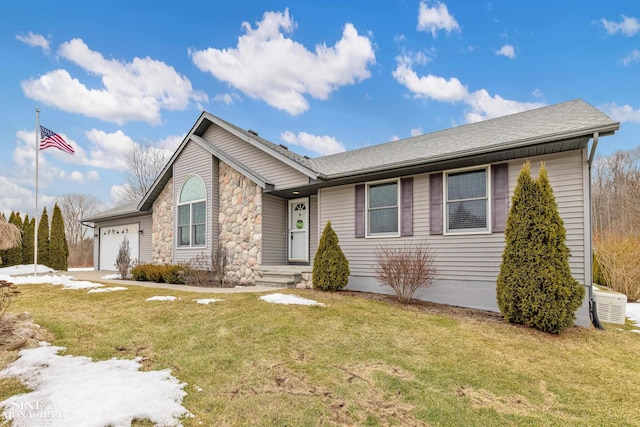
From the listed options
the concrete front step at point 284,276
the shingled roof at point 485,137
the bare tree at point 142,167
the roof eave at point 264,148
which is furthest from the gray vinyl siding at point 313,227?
the bare tree at point 142,167

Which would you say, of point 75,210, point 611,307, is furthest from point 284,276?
point 75,210

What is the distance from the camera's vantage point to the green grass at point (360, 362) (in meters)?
3.00

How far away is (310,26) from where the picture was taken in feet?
42.2

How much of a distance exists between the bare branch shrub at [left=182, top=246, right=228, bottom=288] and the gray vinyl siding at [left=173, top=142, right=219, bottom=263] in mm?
562

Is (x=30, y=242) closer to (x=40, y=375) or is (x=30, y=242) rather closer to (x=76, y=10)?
(x=76, y=10)

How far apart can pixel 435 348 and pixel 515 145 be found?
13.8ft

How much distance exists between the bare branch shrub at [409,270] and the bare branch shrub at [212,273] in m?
5.01

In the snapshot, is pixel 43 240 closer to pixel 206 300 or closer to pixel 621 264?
pixel 206 300

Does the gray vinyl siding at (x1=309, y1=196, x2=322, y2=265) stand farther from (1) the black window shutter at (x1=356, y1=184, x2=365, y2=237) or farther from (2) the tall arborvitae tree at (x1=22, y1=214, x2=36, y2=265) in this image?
(2) the tall arborvitae tree at (x1=22, y1=214, x2=36, y2=265)

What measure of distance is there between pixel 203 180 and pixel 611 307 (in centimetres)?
1174

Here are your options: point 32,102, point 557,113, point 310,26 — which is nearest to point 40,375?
point 557,113

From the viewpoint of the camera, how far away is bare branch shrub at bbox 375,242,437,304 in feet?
23.0

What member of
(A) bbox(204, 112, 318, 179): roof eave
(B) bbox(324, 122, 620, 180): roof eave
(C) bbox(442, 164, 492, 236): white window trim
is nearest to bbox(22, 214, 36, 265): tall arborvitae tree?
(A) bbox(204, 112, 318, 179): roof eave

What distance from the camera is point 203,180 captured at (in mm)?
11375
